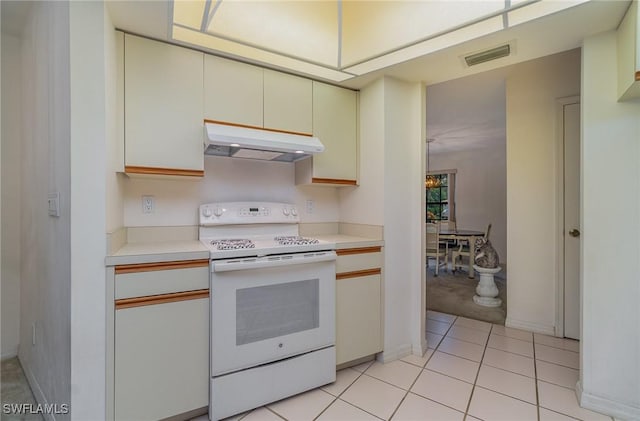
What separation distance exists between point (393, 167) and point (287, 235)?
1.01 metres

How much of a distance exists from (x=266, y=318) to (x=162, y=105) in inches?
56.4

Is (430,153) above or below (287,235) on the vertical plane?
above

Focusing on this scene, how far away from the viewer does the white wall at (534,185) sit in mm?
2912

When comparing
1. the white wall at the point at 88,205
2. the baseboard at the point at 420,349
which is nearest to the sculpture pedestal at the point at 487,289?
the baseboard at the point at 420,349

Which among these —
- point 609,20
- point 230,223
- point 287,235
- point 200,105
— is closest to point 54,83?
point 200,105

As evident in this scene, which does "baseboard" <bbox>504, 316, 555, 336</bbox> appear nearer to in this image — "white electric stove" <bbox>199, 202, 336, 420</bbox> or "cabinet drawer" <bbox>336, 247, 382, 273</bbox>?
"cabinet drawer" <bbox>336, 247, 382, 273</bbox>

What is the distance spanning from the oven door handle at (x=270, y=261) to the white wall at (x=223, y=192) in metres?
0.67

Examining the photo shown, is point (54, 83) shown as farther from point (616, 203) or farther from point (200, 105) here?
point (616, 203)

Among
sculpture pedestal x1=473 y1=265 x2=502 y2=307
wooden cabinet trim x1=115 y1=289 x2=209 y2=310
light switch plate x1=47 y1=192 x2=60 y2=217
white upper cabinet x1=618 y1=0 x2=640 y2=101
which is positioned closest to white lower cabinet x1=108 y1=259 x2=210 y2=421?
wooden cabinet trim x1=115 y1=289 x2=209 y2=310

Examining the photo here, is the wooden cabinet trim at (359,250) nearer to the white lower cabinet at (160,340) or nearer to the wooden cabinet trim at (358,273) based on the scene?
the wooden cabinet trim at (358,273)

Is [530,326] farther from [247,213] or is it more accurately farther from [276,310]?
[247,213]

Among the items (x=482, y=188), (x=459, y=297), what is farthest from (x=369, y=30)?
(x=482, y=188)

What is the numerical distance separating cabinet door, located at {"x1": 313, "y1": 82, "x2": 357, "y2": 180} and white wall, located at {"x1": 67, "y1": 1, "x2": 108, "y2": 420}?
4.57 feet

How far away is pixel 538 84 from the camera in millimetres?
3012
